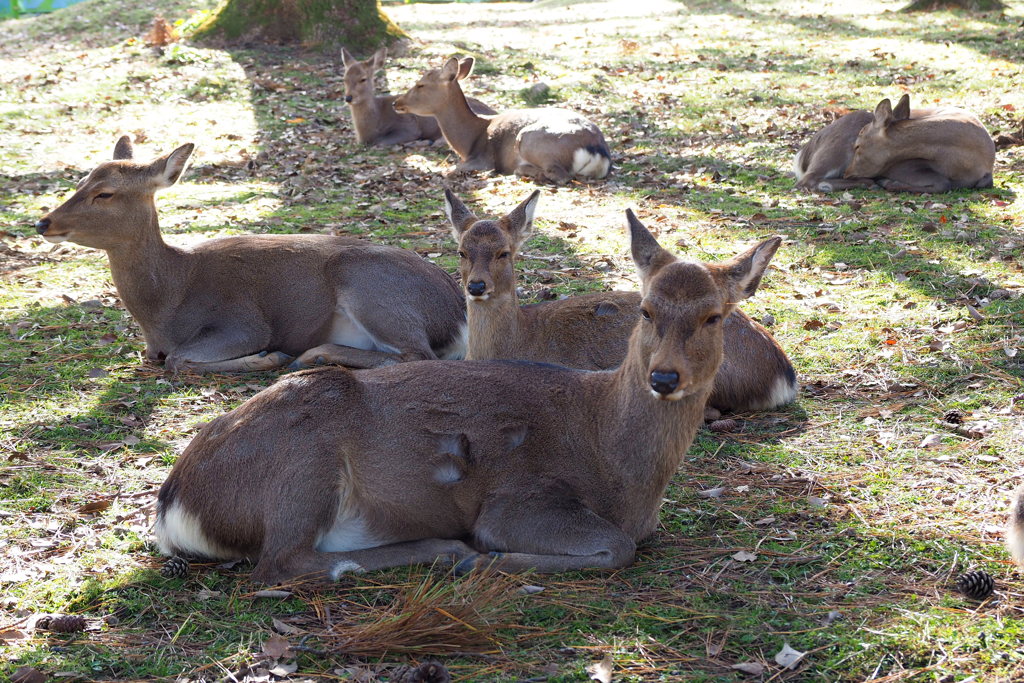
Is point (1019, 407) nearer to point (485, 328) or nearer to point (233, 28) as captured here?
point (485, 328)

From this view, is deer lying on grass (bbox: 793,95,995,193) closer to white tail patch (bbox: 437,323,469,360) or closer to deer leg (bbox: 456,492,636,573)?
white tail patch (bbox: 437,323,469,360)

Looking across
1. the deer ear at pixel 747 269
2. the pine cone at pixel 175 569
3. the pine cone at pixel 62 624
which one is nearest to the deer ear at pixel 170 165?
the pine cone at pixel 175 569

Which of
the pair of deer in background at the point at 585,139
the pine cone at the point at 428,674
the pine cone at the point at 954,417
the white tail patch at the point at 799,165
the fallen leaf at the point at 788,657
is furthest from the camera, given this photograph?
the white tail patch at the point at 799,165

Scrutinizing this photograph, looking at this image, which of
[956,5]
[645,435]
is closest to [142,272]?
[645,435]

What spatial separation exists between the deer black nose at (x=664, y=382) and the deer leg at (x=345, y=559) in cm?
109

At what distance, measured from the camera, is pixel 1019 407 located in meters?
5.80

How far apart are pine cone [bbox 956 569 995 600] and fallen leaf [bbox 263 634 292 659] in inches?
106

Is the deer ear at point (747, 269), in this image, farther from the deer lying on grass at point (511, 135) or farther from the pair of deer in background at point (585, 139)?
the deer lying on grass at point (511, 135)

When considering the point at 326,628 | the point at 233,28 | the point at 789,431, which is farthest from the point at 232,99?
the point at 326,628

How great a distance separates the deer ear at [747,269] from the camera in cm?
452

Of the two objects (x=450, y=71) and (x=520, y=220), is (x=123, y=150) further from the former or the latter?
(x=450, y=71)

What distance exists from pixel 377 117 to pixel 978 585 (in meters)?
12.0

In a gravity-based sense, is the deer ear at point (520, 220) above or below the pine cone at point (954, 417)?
above

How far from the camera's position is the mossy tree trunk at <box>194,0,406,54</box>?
1861 cm
